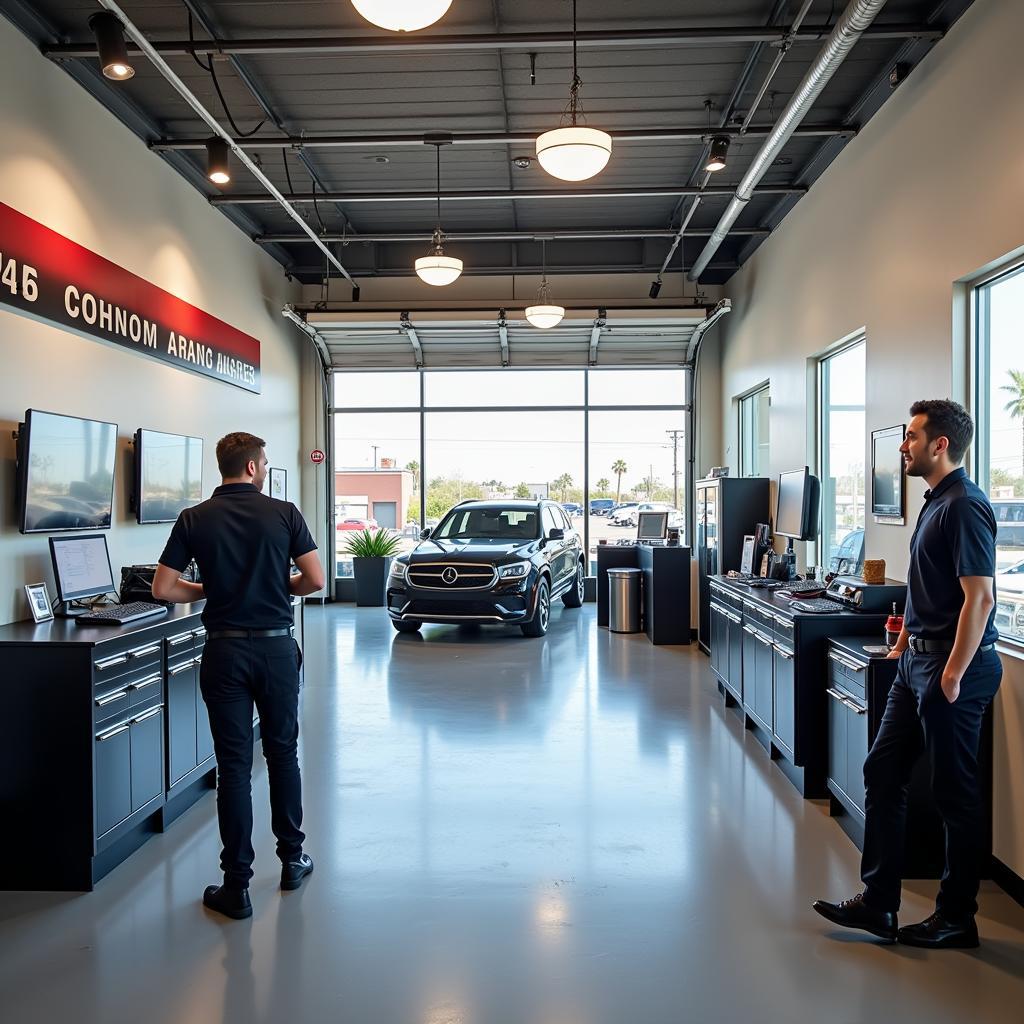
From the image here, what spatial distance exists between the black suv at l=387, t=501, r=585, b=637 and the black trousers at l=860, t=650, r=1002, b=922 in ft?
19.0

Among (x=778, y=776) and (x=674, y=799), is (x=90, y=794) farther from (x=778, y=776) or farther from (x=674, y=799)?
(x=778, y=776)

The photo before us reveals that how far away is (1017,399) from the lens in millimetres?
3871

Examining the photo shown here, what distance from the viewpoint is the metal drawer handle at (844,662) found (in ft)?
12.3

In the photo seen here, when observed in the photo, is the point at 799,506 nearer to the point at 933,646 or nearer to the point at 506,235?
the point at 933,646

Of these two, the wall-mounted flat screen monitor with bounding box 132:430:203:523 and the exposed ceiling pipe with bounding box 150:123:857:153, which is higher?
the exposed ceiling pipe with bounding box 150:123:857:153

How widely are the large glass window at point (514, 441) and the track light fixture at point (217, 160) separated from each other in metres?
6.10

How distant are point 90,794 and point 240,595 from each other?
40.2 inches

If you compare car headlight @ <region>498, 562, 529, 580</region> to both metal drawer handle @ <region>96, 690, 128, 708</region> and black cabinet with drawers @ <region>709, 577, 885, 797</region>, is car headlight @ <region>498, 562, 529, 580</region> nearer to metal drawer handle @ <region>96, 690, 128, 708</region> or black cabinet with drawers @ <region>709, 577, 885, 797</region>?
black cabinet with drawers @ <region>709, 577, 885, 797</region>

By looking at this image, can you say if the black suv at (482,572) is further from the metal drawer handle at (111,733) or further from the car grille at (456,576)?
the metal drawer handle at (111,733)

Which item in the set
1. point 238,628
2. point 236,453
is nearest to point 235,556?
point 238,628

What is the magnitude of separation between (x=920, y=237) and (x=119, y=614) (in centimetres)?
466

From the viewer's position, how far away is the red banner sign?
466cm

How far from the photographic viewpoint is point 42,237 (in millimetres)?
4926

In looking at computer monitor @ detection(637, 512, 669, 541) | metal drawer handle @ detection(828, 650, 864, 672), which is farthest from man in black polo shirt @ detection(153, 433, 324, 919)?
computer monitor @ detection(637, 512, 669, 541)
